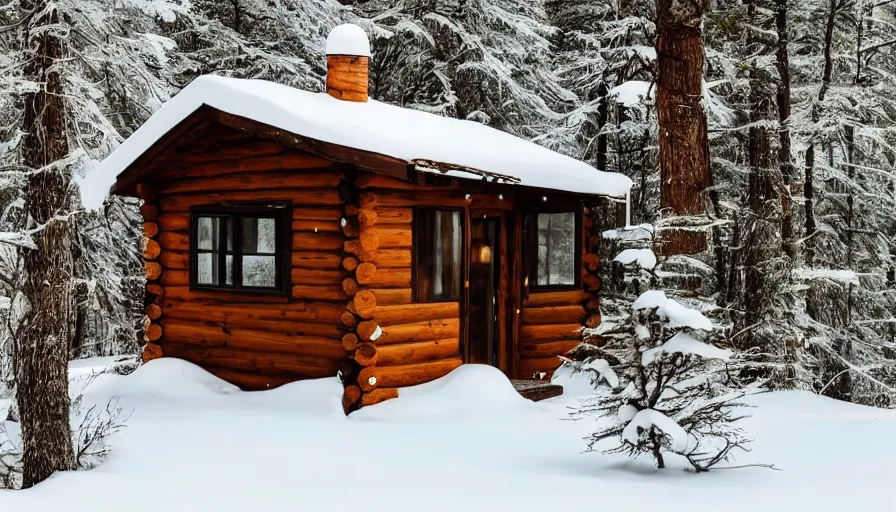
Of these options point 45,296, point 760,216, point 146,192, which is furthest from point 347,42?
point 45,296

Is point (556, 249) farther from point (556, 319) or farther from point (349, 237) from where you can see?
point (349, 237)

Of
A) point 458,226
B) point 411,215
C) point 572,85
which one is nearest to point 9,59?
point 411,215

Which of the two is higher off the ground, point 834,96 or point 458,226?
point 834,96

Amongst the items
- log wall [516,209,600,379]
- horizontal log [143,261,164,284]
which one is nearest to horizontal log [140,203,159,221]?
horizontal log [143,261,164,284]

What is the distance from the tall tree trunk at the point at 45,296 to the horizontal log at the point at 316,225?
343 cm

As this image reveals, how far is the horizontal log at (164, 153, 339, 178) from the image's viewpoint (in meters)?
11.7

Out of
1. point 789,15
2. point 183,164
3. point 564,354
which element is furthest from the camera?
point 789,15

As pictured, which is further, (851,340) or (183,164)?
(851,340)

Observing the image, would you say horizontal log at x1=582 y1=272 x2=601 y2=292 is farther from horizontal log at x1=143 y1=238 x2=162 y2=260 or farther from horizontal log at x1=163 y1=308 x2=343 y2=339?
horizontal log at x1=143 y1=238 x2=162 y2=260

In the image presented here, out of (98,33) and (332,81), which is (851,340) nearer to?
(332,81)

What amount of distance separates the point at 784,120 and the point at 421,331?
293 inches

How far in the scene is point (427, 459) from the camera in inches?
340

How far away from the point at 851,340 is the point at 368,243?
385 inches

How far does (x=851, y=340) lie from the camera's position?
1645cm
